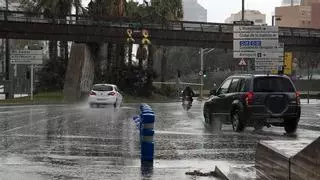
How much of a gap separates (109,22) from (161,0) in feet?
26.7

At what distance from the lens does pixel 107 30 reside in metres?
53.7

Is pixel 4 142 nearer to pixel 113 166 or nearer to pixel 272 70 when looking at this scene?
Answer: pixel 113 166

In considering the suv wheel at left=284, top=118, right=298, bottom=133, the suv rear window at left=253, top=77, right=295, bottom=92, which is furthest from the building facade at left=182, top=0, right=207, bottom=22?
the suv rear window at left=253, top=77, right=295, bottom=92

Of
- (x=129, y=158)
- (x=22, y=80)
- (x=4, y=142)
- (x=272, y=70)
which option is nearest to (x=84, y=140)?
(x=4, y=142)

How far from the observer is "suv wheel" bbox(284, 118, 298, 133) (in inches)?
745

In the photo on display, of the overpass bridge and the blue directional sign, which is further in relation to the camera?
the overpass bridge

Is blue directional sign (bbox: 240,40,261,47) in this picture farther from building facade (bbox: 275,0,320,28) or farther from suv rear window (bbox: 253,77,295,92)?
building facade (bbox: 275,0,320,28)

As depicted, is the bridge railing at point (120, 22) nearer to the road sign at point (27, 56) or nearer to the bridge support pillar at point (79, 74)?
the bridge support pillar at point (79, 74)

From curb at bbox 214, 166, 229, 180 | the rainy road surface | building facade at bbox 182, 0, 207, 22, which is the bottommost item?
the rainy road surface

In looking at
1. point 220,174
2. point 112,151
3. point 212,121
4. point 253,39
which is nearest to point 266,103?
point 212,121

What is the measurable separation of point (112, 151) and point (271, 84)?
6940 mm

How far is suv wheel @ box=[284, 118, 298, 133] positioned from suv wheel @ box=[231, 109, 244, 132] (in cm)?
142

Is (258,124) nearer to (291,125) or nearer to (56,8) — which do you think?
(291,125)

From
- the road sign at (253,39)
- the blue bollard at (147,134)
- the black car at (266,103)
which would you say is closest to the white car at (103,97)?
the road sign at (253,39)
